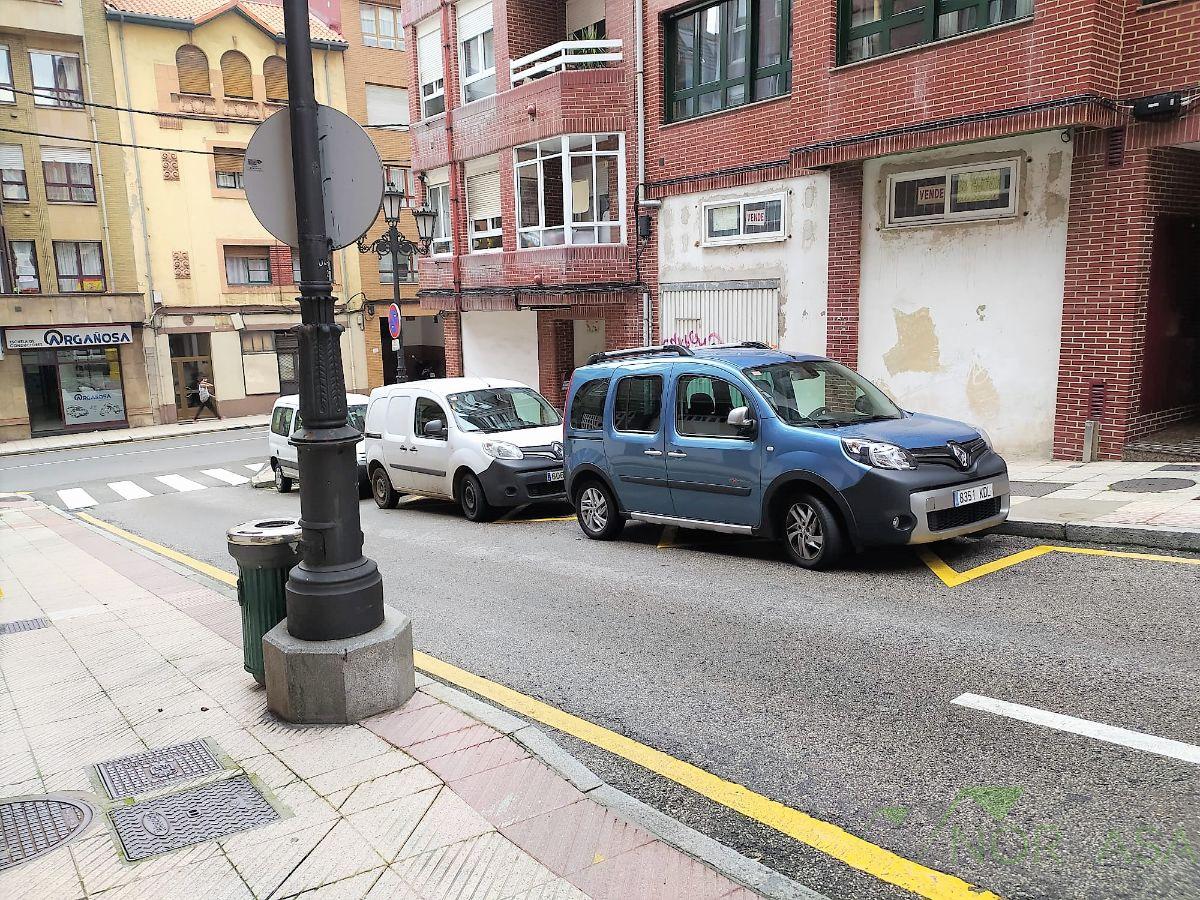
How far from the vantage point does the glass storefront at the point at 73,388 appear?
1212 inches

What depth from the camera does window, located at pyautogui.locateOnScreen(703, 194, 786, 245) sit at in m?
14.5

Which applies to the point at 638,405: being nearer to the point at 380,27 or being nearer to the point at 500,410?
the point at 500,410

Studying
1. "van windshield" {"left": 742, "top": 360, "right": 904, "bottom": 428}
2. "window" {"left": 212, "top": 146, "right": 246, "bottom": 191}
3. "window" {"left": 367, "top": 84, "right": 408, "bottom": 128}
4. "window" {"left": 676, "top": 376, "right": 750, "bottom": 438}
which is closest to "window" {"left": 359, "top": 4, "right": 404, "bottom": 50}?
"window" {"left": 367, "top": 84, "right": 408, "bottom": 128}

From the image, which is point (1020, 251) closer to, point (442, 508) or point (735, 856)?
point (442, 508)

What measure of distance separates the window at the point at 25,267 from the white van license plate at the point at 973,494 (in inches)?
1279

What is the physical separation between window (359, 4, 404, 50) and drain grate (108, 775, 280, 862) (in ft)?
123

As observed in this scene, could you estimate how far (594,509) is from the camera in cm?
948

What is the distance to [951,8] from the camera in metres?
11.3

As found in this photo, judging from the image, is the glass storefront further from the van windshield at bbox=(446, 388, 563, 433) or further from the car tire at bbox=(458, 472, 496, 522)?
the car tire at bbox=(458, 472, 496, 522)

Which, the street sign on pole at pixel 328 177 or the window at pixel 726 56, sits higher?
the window at pixel 726 56

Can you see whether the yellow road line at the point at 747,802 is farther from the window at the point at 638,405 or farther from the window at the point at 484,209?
the window at the point at 484,209

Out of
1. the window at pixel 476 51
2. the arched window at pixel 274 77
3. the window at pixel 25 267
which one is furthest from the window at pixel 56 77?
→ the window at pixel 476 51

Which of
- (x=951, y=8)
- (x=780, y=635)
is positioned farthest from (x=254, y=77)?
(x=780, y=635)

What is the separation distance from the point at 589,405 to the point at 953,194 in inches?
239
